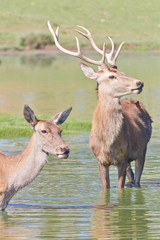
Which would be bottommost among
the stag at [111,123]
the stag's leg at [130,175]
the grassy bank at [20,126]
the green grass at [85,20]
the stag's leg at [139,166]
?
the green grass at [85,20]

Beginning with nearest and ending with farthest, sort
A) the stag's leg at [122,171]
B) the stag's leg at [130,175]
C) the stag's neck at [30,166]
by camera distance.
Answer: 1. the stag's neck at [30,166]
2. the stag's leg at [122,171]
3. the stag's leg at [130,175]

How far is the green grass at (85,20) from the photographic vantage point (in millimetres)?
67250

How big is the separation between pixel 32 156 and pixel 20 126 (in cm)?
968

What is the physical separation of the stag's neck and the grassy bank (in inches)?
344

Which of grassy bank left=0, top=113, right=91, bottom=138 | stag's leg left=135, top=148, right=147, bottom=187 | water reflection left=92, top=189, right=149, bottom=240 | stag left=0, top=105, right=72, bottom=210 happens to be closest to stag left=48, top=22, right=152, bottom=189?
water reflection left=92, top=189, right=149, bottom=240

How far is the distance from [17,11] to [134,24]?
12.3 meters

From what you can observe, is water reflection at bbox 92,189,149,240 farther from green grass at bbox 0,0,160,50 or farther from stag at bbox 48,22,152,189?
green grass at bbox 0,0,160,50

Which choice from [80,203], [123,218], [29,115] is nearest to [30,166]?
[29,115]

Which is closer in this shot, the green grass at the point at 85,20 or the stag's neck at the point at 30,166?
the stag's neck at the point at 30,166

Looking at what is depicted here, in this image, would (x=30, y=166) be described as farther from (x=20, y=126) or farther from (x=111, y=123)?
(x=20, y=126)

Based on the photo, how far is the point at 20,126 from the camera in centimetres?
1959

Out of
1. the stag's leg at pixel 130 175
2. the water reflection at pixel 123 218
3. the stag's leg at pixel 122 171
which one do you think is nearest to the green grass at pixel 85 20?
the stag's leg at pixel 130 175

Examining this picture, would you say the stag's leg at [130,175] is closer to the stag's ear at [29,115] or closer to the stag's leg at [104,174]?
the stag's leg at [104,174]

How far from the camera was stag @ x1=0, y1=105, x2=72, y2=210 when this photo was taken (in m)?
9.78
